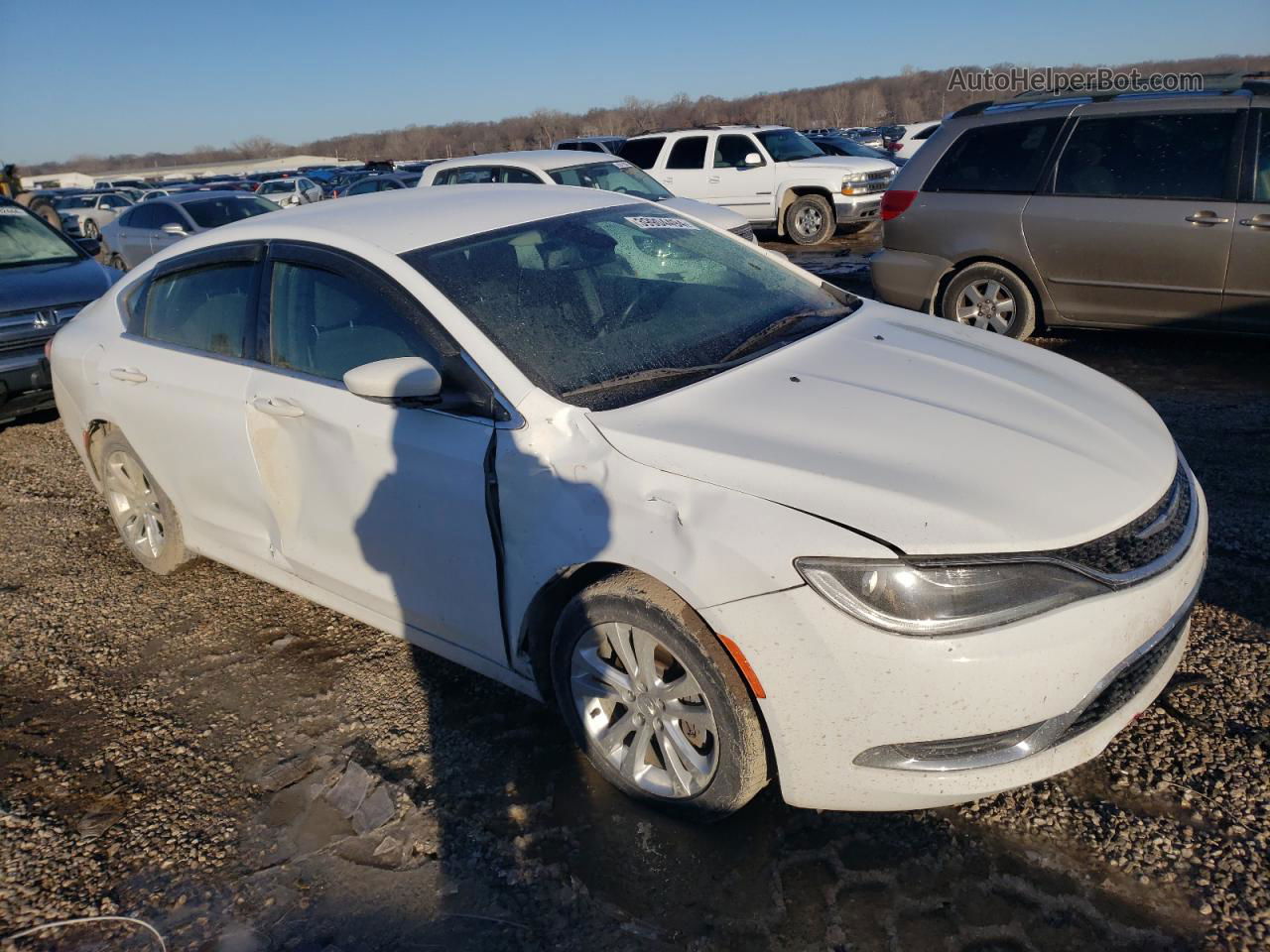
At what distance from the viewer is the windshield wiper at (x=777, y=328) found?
3.16 m

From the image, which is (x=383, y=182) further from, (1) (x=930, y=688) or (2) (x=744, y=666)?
(1) (x=930, y=688)

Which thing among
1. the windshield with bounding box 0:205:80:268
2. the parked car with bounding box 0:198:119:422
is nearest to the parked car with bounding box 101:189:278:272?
the windshield with bounding box 0:205:80:268

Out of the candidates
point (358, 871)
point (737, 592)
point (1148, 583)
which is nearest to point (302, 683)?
point (358, 871)

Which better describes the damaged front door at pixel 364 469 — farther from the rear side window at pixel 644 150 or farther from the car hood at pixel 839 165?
the rear side window at pixel 644 150

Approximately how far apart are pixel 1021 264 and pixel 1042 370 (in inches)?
155

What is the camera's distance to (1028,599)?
2186mm

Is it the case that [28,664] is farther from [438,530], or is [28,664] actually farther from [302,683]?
[438,530]

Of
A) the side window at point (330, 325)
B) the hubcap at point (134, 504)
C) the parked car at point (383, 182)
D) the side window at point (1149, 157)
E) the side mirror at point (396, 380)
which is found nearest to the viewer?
the side mirror at point (396, 380)

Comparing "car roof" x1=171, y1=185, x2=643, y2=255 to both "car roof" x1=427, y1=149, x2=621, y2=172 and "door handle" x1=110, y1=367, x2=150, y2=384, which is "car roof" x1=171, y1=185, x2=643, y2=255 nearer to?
"door handle" x1=110, y1=367, x2=150, y2=384

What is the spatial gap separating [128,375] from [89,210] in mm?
32950

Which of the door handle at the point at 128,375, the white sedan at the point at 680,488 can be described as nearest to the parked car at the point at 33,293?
the door handle at the point at 128,375

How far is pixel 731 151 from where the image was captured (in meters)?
14.9

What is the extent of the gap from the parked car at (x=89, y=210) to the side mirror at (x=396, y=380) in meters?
28.8

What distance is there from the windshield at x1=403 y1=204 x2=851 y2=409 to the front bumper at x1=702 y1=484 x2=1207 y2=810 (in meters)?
0.90
